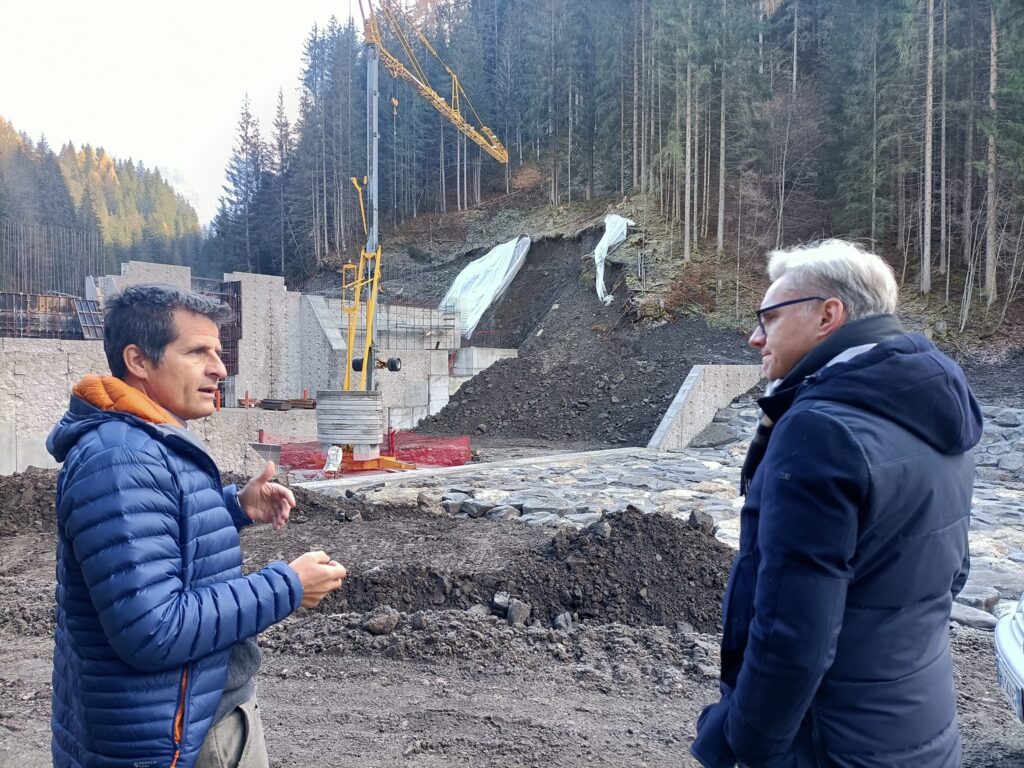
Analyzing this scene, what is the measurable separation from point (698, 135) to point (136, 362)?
97.1 ft

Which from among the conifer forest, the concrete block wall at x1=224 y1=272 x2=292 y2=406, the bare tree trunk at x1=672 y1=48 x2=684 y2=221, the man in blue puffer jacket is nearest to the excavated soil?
the man in blue puffer jacket

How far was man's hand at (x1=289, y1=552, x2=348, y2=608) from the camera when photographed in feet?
5.51

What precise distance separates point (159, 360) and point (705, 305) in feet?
77.5

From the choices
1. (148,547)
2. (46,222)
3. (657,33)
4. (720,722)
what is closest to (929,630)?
(720,722)

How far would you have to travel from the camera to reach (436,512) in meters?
8.37

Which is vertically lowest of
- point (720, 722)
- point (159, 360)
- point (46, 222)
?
point (720, 722)

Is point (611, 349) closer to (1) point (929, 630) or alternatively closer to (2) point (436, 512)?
(2) point (436, 512)

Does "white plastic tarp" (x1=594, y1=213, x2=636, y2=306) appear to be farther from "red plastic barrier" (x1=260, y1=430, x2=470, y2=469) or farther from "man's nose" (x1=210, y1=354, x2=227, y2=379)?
"man's nose" (x1=210, y1=354, x2=227, y2=379)

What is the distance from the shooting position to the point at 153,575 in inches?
58.0

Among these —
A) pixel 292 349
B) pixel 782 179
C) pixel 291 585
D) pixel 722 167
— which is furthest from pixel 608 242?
pixel 291 585

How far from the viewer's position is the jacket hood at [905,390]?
4.90ft

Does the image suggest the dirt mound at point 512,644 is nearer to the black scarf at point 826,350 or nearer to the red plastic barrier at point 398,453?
the black scarf at point 826,350

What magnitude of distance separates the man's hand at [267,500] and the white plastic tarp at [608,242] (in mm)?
23761

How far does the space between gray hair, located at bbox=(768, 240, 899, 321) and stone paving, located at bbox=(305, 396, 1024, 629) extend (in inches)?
182
